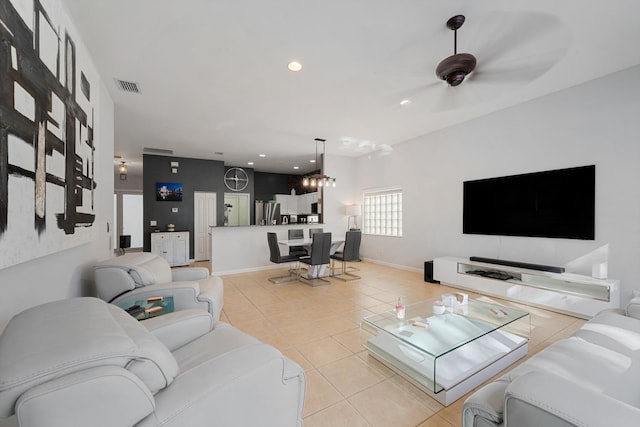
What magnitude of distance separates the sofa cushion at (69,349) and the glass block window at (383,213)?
561 cm

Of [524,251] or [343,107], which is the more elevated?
[343,107]

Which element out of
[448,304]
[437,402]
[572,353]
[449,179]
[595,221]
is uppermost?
[449,179]

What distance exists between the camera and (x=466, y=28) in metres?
2.21

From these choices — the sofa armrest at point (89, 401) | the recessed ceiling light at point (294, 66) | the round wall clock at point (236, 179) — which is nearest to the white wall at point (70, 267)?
the sofa armrest at point (89, 401)

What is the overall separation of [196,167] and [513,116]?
7.16 m

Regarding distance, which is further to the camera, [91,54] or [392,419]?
[91,54]

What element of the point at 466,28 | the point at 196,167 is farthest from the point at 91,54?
the point at 196,167

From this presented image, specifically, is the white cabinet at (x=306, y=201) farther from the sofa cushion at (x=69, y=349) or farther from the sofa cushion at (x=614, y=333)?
the sofa cushion at (x=69, y=349)

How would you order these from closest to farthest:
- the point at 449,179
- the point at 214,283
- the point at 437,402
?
the point at 437,402 < the point at 214,283 < the point at 449,179

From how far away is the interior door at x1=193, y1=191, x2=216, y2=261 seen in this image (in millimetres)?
7078

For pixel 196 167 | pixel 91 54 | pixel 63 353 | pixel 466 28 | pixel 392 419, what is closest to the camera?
pixel 63 353

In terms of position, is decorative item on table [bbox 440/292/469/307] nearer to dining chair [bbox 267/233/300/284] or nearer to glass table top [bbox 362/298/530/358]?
glass table top [bbox 362/298/530/358]

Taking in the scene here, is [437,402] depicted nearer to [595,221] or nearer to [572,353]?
[572,353]

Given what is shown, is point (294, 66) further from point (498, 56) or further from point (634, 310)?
point (634, 310)
